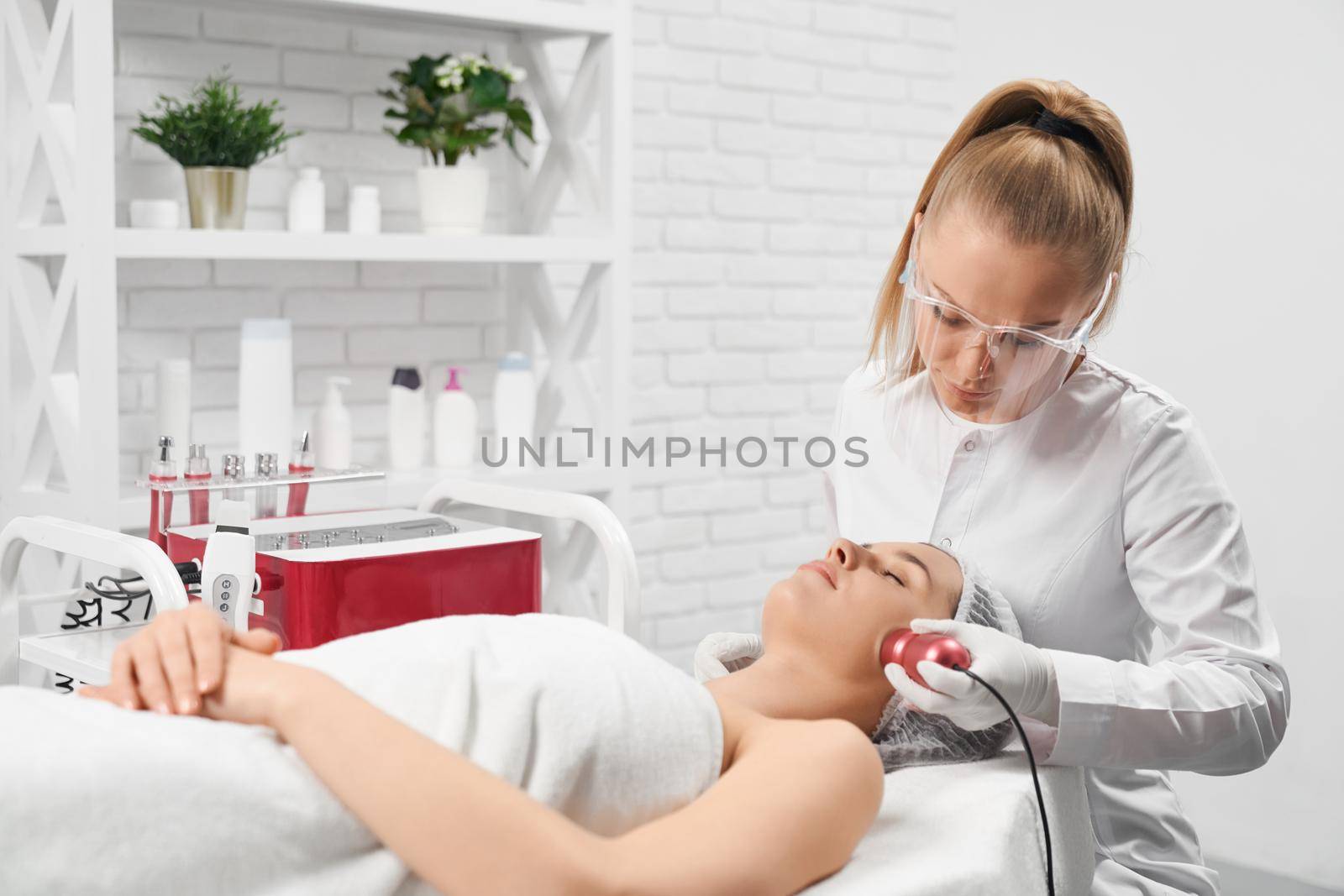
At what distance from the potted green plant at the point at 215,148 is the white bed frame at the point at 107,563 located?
69 cm

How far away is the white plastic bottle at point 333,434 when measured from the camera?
2.35m

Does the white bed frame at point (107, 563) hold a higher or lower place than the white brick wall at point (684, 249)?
lower

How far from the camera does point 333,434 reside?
235cm

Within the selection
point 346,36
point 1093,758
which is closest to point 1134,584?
point 1093,758

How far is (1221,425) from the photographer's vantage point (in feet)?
10.0

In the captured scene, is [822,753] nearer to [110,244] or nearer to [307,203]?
[110,244]

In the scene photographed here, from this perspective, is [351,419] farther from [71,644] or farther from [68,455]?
[71,644]

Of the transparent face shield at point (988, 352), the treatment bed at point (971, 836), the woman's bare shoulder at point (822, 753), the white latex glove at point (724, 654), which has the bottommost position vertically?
the treatment bed at point (971, 836)

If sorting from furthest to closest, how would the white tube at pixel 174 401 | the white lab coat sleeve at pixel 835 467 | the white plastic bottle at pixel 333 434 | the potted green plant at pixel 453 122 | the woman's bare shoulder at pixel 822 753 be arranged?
the potted green plant at pixel 453 122 < the white plastic bottle at pixel 333 434 < the white tube at pixel 174 401 < the white lab coat sleeve at pixel 835 467 < the woman's bare shoulder at pixel 822 753

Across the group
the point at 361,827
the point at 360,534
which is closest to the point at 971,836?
the point at 361,827

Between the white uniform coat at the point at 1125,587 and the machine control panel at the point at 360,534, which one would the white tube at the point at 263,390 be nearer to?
the machine control panel at the point at 360,534

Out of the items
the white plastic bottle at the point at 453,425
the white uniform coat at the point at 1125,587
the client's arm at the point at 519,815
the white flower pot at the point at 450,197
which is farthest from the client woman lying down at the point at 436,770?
the white flower pot at the point at 450,197

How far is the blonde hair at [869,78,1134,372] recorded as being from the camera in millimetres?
1445

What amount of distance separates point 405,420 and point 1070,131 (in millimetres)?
1420
